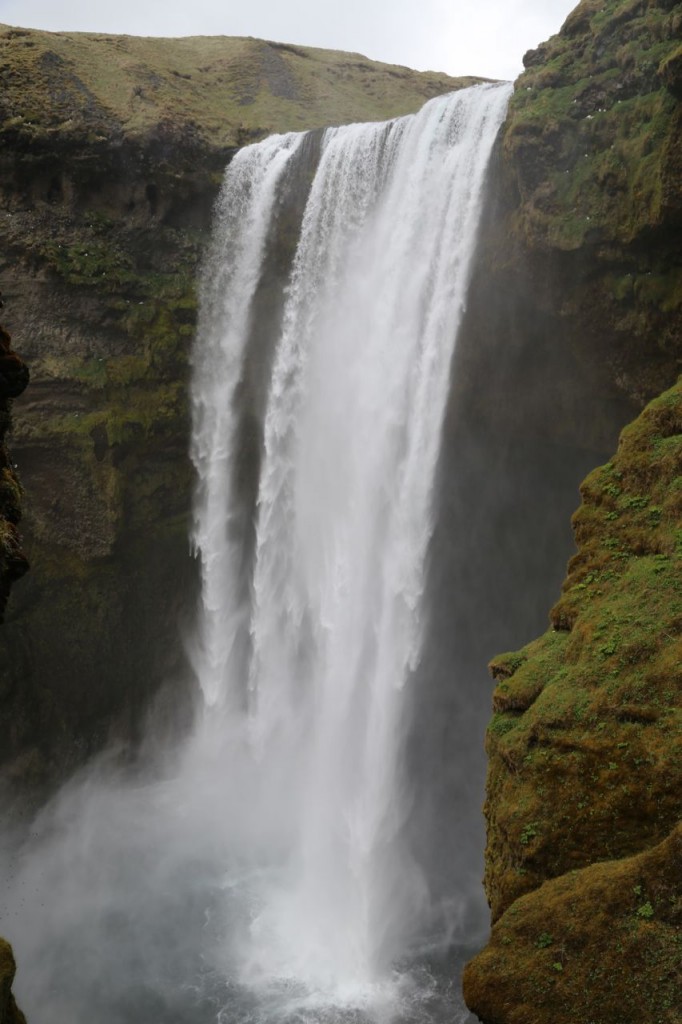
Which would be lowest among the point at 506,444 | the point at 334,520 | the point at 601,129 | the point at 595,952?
the point at 595,952

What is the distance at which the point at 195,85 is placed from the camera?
30.2 meters

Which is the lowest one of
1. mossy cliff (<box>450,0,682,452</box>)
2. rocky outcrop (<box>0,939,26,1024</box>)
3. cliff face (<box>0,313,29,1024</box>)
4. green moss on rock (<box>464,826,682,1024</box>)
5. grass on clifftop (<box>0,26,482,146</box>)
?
rocky outcrop (<box>0,939,26,1024</box>)

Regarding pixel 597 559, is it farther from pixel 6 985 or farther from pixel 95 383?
pixel 95 383

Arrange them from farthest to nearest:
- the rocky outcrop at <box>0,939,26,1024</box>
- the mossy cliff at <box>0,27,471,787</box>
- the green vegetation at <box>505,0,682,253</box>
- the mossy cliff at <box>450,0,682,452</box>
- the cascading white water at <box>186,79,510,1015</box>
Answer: the mossy cliff at <box>0,27,471,787</box> < the cascading white water at <box>186,79,510,1015</box> < the mossy cliff at <box>450,0,682,452</box> < the green vegetation at <box>505,0,682,253</box> < the rocky outcrop at <box>0,939,26,1024</box>

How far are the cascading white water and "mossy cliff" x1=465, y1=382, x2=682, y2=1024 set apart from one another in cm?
895

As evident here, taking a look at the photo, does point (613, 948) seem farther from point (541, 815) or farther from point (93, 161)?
point (93, 161)

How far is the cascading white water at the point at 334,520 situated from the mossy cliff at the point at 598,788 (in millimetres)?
8950

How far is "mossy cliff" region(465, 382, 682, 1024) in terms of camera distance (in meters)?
7.28

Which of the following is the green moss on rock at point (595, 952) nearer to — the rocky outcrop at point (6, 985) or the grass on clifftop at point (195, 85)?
the rocky outcrop at point (6, 985)

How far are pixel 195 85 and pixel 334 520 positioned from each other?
1830 centimetres

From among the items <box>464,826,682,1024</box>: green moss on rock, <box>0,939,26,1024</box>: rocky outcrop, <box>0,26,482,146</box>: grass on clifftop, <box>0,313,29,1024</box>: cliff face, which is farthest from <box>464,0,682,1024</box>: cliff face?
<box>0,26,482,146</box>: grass on clifftop

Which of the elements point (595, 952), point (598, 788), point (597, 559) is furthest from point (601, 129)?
point (595, 952)

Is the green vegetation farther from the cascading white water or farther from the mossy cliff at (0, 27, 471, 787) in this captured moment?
the mossy cliff at (0, 27, 471, 787)

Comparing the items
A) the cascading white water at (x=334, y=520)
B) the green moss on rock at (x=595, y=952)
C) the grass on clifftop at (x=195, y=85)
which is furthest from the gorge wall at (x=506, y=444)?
the cascading white water at (x=334, y=520)
